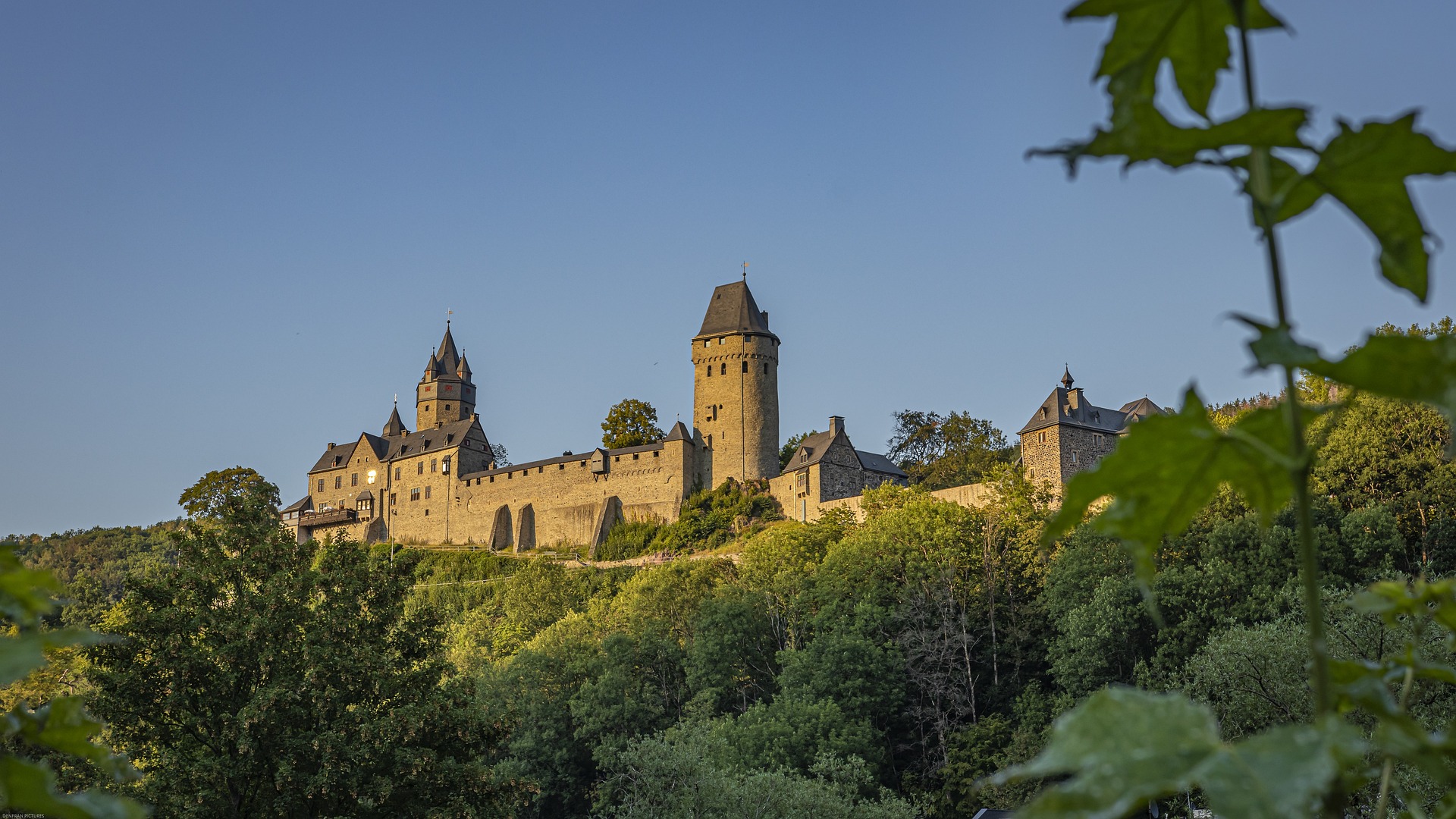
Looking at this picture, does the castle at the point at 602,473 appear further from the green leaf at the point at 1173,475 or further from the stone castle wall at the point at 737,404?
the green leaf at the point at 1173,475

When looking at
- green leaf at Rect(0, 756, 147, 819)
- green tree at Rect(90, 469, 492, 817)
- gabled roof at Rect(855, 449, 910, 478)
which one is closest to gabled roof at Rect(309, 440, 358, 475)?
gabled roof at Rect(855, 449, 910, 478)

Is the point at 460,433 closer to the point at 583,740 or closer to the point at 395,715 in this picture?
the point at 583,740

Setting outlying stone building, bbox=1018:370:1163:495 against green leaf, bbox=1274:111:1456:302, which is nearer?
green leaf, bbox=1274:111:1456:302

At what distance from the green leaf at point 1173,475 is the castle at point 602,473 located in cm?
4900

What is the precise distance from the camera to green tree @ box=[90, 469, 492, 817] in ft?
54.3

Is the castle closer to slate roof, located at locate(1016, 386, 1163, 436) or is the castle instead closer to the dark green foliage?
slate roof, located at locate(1016, 386, 1163, 436)

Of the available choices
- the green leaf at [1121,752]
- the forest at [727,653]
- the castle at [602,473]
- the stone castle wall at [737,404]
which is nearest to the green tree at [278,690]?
the forest at [727,653]

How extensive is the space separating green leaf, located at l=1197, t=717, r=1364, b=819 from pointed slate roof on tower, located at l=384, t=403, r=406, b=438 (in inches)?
3157

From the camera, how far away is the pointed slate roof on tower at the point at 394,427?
79000 mm

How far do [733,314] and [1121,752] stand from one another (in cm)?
6602

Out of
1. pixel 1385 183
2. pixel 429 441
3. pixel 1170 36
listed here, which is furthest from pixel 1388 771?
pixel 429 441

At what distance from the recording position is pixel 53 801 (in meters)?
1.02

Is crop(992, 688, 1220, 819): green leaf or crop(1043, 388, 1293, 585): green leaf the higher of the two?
crop(1043, 388, 1293, 585): green leaf

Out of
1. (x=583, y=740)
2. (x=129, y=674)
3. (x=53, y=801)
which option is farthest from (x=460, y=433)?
(x=53, y=801)
